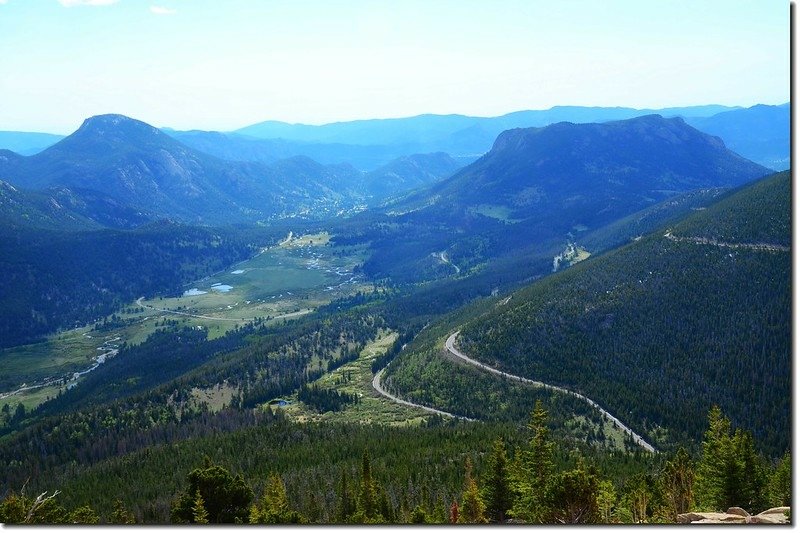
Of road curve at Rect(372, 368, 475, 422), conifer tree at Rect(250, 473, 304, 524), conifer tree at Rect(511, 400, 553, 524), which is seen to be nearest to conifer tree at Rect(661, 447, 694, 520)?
conifer tree at Rect(511, 400, 553, 524)

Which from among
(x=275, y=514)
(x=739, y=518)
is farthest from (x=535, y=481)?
(x=739, y=518)

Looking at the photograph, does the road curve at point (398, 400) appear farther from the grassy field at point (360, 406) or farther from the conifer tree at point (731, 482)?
the conifer tree at point (731, 482)

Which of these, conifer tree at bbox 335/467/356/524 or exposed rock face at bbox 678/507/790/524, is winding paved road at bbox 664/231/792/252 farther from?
exposed rock face at bbox 678/507/790/524

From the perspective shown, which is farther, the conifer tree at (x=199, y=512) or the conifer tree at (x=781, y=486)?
the conifer tree at (x=781, y=486)

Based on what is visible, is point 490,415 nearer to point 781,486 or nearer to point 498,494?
point 781,486

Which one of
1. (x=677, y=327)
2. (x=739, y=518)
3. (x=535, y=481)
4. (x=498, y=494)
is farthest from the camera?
(x=677, y=327)

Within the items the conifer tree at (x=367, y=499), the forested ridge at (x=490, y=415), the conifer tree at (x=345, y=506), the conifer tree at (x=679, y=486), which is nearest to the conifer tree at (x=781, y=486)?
the forested ridge at (x=490, y=415)
